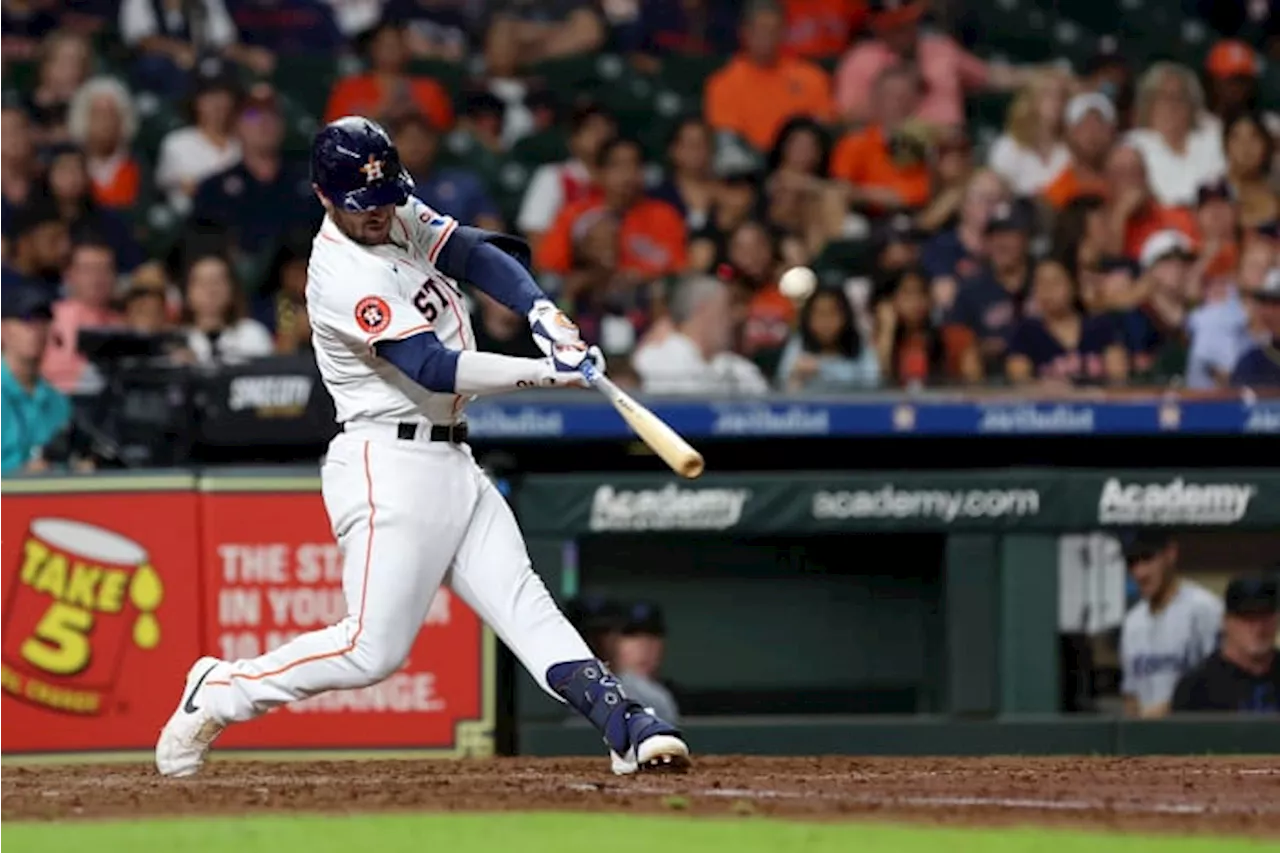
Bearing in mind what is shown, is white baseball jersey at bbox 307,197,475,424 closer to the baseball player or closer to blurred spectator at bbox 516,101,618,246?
the baseball player

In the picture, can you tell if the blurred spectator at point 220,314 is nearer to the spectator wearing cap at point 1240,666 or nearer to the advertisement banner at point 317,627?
the advertisement banner at point 317,627

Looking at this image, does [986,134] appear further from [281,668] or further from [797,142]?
[281,668]

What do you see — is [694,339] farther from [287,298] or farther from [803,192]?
[287,298]

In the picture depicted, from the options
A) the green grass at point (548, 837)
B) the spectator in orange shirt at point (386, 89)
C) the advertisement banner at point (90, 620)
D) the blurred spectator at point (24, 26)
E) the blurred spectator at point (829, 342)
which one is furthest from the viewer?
the blurred spectator at point (24, 26)

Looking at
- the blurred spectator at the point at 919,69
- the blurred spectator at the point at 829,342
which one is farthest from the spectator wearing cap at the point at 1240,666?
the blurred spectator at the point at 919,69

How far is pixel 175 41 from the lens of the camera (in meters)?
12.6

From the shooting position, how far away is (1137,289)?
11.3 metres

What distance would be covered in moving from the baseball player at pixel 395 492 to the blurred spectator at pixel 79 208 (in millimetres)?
4723

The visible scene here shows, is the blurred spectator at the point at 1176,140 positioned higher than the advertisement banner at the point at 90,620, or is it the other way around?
the blurred spectator at the point at 1176,140

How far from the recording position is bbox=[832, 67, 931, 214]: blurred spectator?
12.1 metres

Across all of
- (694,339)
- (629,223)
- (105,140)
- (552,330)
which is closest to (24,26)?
(105,140)

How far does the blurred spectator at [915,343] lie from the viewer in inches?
420

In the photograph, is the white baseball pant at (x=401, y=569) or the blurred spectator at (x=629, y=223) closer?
the white baseball pant at (x=401, y=569)

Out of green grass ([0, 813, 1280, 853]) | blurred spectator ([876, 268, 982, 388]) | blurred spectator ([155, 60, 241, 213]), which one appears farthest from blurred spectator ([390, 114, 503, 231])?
green grass ([0, 813, 1280, 853])
